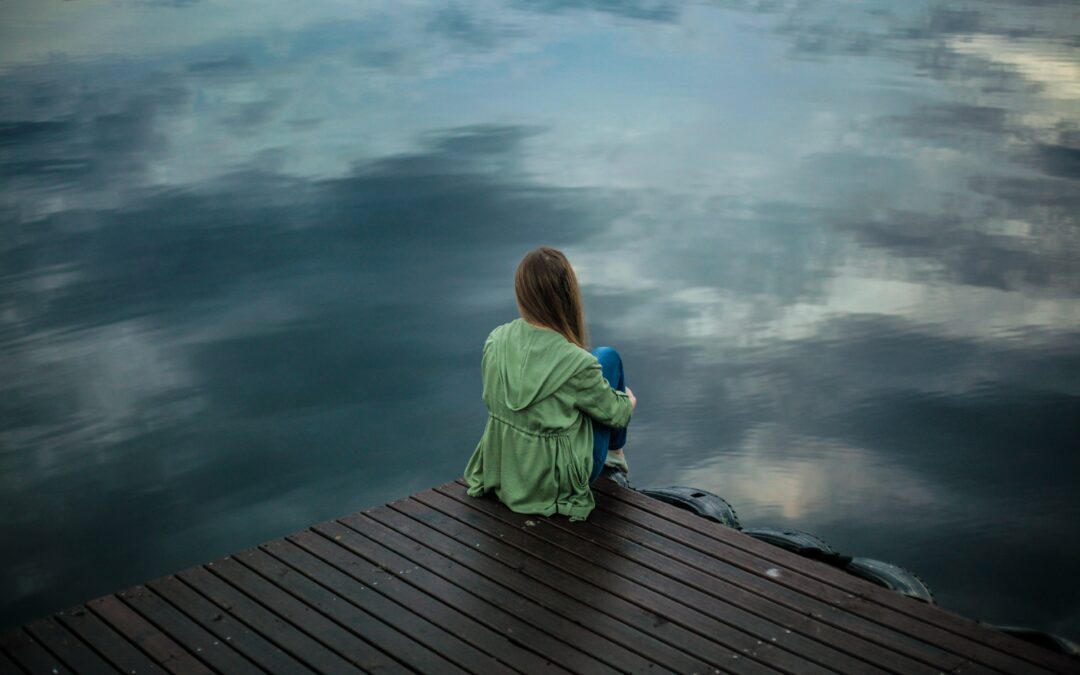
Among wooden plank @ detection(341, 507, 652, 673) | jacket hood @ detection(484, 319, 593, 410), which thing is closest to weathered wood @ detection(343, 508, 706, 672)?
wooden plank @ detection(341, 507, 652, 673)

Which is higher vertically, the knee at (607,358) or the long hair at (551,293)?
the long hair at (551,293)

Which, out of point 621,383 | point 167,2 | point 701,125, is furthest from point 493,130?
point 621,383

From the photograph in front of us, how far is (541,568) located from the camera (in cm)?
366

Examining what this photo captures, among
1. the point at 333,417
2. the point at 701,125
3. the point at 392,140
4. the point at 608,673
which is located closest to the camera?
the point at 608,673

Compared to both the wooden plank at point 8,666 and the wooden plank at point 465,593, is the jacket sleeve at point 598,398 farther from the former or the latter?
the wooden plank at point 8,666

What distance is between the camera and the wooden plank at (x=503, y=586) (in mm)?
3252

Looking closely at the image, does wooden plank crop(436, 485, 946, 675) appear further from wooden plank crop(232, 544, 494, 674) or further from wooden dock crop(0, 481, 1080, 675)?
wooden plank crop(232, 544, 494, 674)

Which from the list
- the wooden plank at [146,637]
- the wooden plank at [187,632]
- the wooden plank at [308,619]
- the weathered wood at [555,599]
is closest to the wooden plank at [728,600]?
the weathered wood at [555,599]

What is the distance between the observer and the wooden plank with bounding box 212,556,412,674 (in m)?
3.19

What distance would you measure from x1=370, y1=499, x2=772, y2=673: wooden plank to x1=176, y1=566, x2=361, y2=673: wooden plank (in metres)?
0.66

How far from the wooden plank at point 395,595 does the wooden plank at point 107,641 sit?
0.63 metres

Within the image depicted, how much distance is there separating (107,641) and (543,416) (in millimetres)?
1581

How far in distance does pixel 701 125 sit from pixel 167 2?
8650 millimetres

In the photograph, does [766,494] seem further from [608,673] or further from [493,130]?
[493,130]
